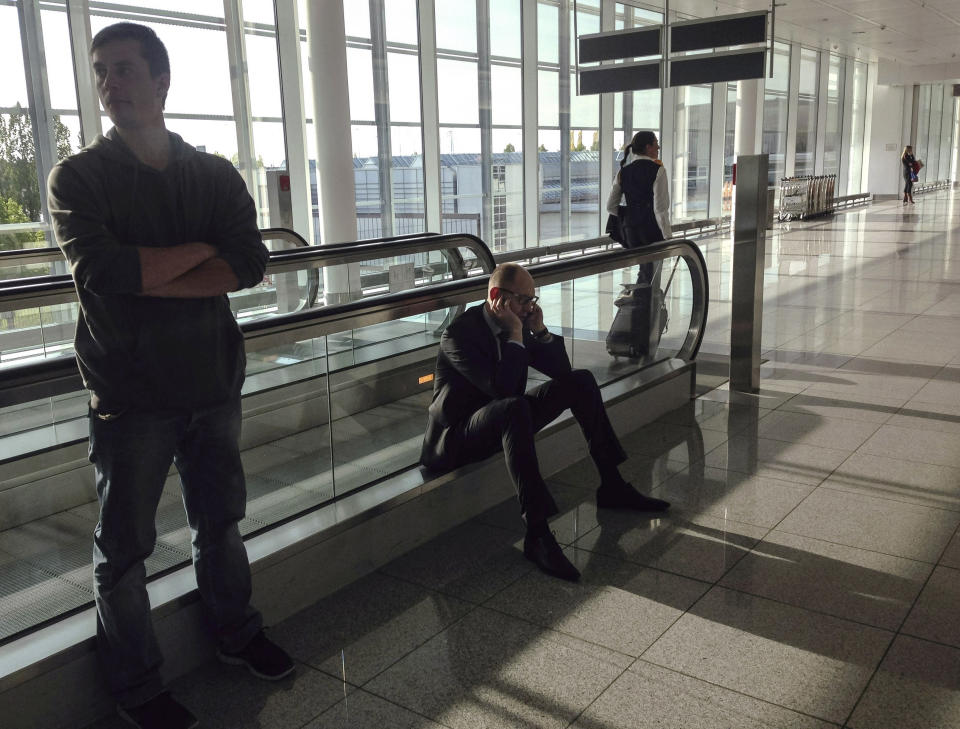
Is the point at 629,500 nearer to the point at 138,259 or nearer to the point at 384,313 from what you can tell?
the point at 384,313

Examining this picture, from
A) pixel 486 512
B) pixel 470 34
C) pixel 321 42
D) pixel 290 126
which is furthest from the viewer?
pixel 470 34

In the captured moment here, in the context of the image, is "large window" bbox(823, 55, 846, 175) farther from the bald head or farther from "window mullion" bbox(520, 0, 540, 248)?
the bald head

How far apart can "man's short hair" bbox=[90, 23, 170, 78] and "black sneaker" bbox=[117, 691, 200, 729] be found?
1620 mm

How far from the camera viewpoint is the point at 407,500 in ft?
11.3

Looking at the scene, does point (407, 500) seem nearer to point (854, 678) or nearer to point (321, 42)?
point (854, 678)

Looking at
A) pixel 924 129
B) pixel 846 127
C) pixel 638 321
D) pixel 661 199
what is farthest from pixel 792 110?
pixel 638 321

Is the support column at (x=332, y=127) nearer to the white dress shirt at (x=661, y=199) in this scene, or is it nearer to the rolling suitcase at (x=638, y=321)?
the white dress shirt at (x=661, y=199)

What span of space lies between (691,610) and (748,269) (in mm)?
3258

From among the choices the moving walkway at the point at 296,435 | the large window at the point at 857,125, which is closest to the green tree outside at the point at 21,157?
the moving walkway at the point at 296,435

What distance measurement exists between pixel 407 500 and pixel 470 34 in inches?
463

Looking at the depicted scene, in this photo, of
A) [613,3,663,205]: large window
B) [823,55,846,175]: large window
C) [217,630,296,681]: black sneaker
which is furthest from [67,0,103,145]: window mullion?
[823,55,846,175]: large window

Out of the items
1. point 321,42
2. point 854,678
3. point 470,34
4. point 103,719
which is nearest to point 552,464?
point 854,678

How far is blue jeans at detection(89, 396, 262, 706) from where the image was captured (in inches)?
87.0

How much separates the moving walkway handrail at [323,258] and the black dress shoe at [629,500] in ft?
7.98
